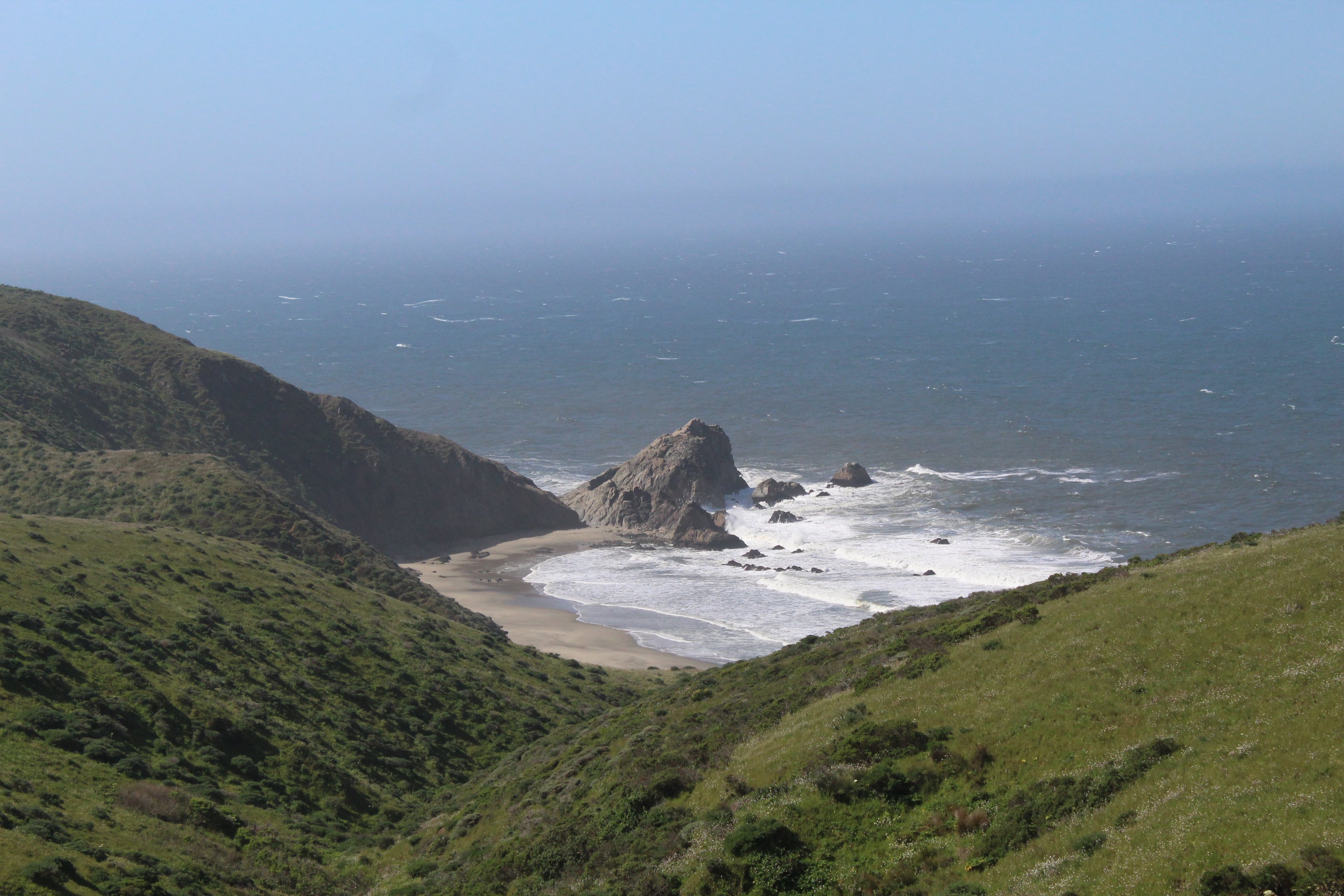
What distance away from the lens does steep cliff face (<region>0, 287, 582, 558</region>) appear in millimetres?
74250

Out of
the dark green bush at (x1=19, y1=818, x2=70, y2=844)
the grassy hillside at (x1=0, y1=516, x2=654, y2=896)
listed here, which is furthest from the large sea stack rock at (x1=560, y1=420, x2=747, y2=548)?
the dark green bush at (x1=19, y1=818, x2=70, y2=844)

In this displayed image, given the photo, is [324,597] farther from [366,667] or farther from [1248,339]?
[1248,339]

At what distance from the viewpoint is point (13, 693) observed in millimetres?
28234

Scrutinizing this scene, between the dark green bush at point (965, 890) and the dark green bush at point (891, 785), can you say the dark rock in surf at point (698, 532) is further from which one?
the dark green bush at point (965, 890)

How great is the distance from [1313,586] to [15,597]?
1468 inches

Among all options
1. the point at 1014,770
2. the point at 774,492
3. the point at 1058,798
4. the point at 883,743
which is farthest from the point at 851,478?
the point at 1058,798

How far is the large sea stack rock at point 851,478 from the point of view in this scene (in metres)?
89.1

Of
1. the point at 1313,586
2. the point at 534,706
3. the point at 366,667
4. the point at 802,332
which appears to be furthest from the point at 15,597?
the point at 802,332

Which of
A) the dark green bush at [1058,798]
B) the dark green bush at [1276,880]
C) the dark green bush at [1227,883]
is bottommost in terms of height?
the dark green bush at [1058,798]

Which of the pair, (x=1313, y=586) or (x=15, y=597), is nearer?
(x=1313, y=586)

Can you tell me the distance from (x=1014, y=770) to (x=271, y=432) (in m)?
73.0

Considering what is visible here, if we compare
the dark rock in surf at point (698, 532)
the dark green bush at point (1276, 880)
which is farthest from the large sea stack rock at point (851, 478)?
the dark green bush at point (1276, 880)

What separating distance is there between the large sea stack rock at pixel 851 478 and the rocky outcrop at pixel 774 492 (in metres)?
3.79

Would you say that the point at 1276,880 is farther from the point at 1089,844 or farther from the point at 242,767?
the point at 242,767
